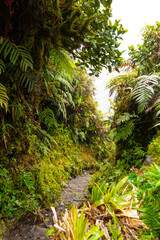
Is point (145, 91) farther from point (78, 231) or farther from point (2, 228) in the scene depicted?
point (2, 228)

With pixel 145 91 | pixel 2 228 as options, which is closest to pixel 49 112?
pixel 145 91

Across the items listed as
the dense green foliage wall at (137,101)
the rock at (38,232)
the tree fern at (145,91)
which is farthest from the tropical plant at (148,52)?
the rock at (38,232)

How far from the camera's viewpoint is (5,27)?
6.06ft

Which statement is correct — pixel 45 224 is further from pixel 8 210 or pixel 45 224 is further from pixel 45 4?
pixel 45 4

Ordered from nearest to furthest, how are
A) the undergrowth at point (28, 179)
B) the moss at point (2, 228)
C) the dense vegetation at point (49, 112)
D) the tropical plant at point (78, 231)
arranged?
the tropical plant at point (78, 231) < the dense vegetation at point (49, 112) < the moss at point (2, 228) < the undergrowth at point (28, 179)

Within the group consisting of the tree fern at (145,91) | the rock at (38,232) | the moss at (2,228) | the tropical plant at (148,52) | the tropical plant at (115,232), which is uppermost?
the tropical plant at (148,52)

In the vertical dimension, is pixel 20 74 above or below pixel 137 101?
above

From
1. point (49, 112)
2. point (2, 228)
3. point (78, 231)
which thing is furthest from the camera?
point (49, 112)

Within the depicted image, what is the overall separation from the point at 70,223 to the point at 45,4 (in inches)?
87.6

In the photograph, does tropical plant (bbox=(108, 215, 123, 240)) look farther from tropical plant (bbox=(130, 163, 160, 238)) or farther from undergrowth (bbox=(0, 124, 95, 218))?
undergrowth (bbox=(0, 124, 95, 218))

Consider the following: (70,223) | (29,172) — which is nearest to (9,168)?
(29,172)

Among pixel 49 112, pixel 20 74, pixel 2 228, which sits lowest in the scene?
pixel 2 228

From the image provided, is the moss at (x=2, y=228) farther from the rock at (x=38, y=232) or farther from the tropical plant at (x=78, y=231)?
the tropical plant at (x=78, y=231)

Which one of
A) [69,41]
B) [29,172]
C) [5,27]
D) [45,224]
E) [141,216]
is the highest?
[5,27]
